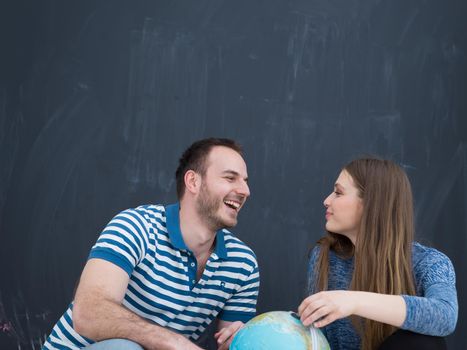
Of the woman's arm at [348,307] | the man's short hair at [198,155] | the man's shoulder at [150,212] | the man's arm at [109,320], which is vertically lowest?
the man's arm at [109,320]

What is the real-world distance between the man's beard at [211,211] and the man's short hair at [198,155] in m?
0.12

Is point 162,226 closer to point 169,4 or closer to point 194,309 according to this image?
point 194,309

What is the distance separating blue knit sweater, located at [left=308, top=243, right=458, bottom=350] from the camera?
2.14 m

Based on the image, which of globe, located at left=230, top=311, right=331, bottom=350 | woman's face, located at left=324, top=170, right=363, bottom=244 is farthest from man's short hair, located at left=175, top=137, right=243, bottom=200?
globe, located at left=230, top=311, right=331, bottom=350

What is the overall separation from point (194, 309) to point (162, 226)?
1.08 ft

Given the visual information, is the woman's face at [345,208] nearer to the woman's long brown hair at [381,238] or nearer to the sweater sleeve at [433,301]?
the woman's long brown hair at [381,238]

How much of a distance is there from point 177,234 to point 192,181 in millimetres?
248

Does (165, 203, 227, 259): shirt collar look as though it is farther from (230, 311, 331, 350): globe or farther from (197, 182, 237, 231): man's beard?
(230, 311, 331, 350): globe

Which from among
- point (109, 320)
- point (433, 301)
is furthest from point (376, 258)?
point (109, 320)

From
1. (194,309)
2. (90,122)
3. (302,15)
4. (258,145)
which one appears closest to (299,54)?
(302,15)

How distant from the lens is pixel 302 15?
303 cm

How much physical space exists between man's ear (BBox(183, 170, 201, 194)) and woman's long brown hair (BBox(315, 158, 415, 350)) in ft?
1.91

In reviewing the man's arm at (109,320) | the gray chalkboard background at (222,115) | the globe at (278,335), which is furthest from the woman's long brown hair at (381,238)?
the man's arm at (109,320)

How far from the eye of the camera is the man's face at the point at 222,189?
8.34ft
